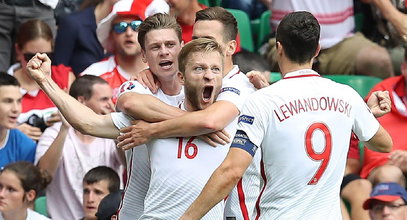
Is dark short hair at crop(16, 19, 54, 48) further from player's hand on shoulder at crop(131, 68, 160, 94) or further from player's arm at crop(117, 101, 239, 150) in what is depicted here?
player's arm at crop(117, 101, 239, 150)

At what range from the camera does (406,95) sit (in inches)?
349

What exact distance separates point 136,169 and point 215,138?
573mm

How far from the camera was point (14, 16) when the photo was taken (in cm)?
1009

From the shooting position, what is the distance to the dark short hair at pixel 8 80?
8.72 metres

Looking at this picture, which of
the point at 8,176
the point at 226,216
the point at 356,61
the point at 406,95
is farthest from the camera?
the point at 356,61

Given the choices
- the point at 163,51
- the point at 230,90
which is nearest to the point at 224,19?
the point at 163,51

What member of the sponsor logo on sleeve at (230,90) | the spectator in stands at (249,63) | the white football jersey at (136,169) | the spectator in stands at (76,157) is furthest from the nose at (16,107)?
the sponsor logo on sleeve at (230,90)

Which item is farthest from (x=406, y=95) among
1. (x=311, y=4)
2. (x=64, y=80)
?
(x=64, y=80)

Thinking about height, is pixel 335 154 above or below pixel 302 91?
below

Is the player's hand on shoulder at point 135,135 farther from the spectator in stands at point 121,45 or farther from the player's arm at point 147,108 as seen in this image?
the spectator in stands at point 121,45

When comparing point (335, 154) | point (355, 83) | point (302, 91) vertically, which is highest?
point (302, 91)

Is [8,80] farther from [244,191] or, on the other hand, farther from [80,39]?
[244,191]

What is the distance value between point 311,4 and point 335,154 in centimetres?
481

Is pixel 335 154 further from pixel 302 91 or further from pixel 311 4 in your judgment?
pixel 311 4
